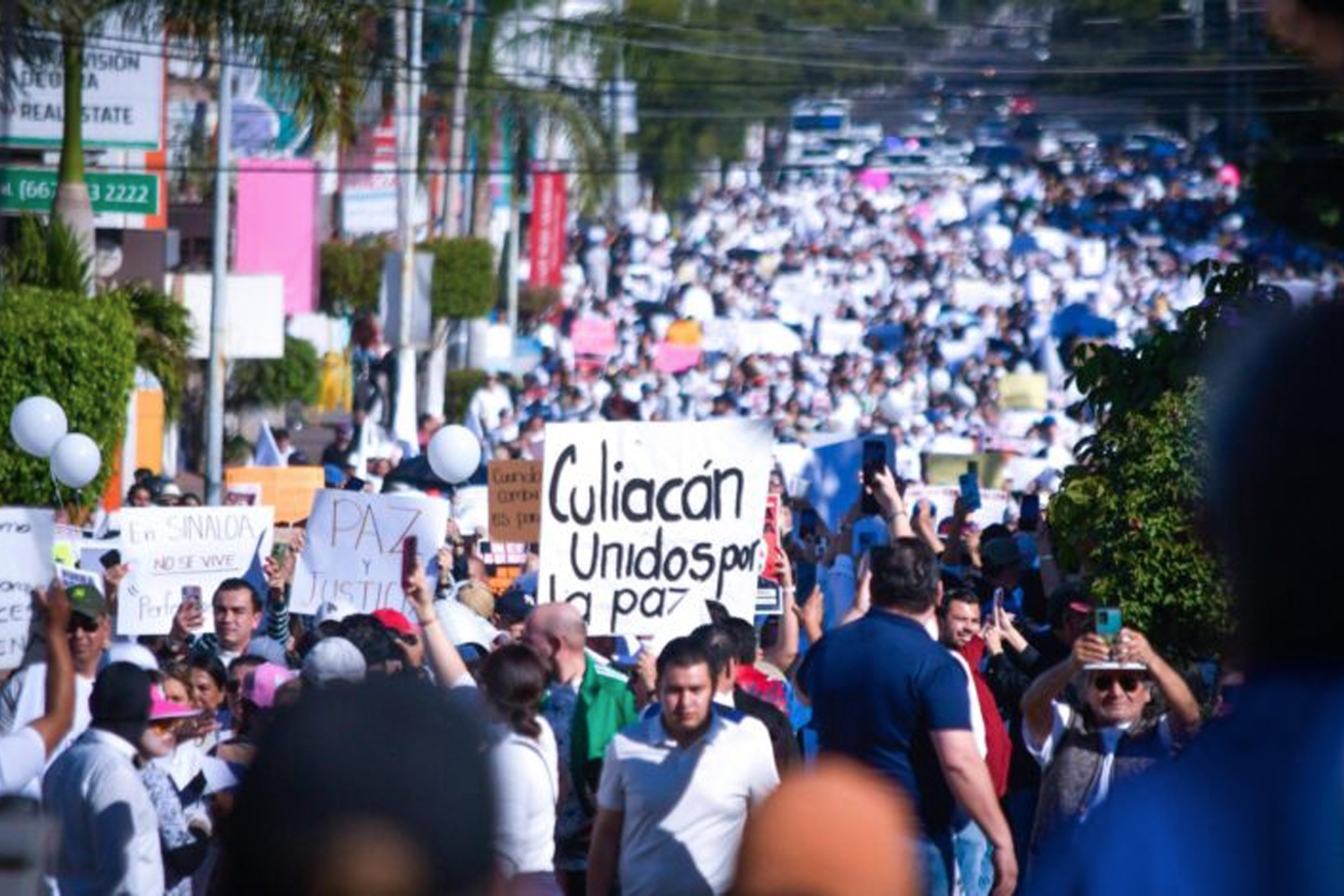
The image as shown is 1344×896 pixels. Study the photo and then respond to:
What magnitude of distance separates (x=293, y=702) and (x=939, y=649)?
16.4 feet

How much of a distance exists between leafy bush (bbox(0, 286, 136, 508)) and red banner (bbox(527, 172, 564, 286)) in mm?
30780

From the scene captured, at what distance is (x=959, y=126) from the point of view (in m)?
114

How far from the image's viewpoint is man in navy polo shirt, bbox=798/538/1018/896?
680 cm

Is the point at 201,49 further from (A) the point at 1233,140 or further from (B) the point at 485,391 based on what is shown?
(A) the point at 1233,140

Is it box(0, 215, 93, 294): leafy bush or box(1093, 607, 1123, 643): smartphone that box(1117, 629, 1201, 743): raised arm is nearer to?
box(1093, 607, 1123, 643): smartphone

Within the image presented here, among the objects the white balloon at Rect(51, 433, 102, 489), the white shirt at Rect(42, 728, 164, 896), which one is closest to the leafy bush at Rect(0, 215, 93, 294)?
the white balloon at Rect(51, 433, 102, 489)

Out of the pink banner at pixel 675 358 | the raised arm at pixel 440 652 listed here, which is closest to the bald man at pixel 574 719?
the raised arm at pixel 440 652

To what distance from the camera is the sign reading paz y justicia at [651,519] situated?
10.3 m

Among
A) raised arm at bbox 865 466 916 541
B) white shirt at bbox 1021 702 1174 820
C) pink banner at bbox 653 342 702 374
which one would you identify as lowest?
pink banner at bbox 653 342 702 374

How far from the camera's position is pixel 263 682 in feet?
25.8

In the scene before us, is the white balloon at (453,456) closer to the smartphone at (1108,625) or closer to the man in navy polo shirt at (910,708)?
the smartphone at (1108,625)

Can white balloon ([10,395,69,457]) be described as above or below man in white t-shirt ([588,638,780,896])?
below

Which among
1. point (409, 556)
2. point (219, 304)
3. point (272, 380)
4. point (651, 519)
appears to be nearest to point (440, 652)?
point (409, 556)

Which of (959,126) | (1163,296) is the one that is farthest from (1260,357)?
(959,126)
